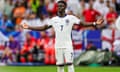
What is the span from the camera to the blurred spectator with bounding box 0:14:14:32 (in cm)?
2242

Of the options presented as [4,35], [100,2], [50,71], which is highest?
[100,2]

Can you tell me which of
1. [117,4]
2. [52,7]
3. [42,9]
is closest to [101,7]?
[117,4]

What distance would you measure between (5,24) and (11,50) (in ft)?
6.74

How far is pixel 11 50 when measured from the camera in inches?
848

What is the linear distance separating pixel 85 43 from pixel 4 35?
12.3ft

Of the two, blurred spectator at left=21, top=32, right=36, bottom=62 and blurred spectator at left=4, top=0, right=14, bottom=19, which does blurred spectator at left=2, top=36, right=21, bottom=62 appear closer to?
blurred spectator at left=21, top=32, right=36, bottom=62

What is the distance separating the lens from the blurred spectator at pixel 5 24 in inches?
883

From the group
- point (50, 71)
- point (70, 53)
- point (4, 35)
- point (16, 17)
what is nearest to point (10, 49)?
point (4, 35)

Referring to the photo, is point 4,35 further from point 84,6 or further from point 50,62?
point 84,6

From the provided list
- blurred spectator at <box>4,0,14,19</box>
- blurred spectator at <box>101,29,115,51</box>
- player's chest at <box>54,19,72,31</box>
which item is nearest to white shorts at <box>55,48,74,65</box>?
player's chest at <box>54,19,72,31</box>

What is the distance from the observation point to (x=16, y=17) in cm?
2394

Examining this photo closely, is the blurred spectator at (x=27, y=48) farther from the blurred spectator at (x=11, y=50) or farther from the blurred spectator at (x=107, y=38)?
the blurred spectator at (x=107, y=38)

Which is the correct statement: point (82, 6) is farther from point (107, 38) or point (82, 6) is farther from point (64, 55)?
point (64, 55)

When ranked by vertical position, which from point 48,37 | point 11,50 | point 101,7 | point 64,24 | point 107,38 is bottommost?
point 11,50
